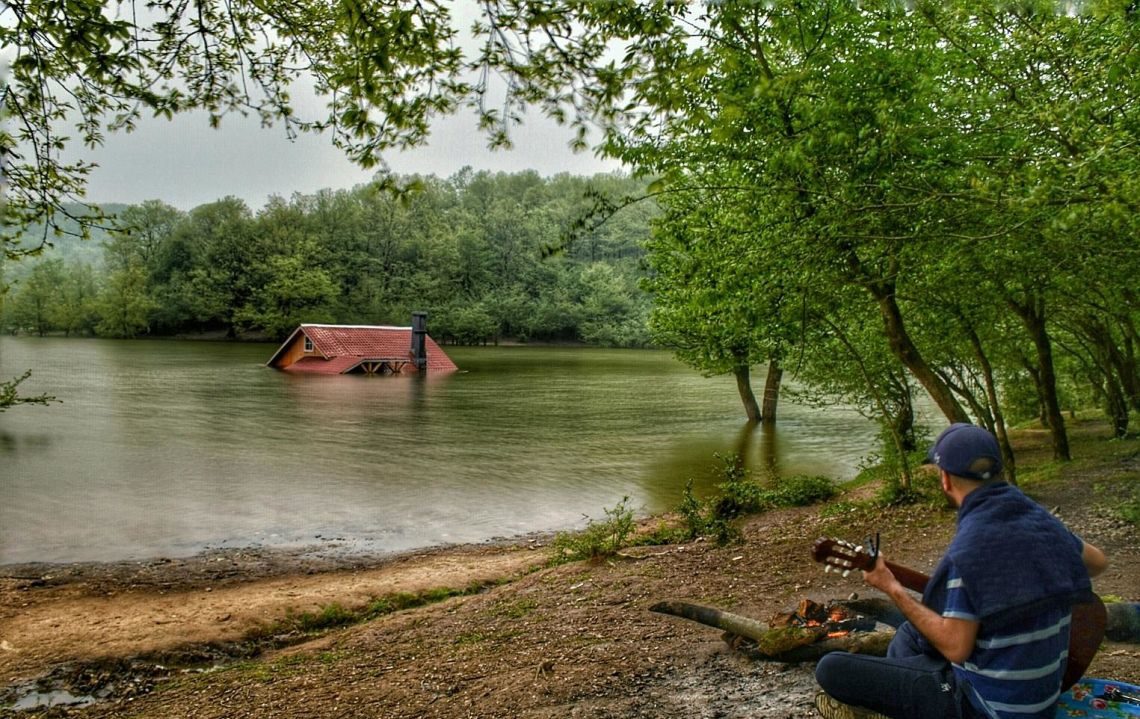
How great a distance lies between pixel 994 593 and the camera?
104 inches

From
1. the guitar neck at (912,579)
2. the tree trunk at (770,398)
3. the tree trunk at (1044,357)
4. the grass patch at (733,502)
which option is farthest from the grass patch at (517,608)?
the tree trunk at (770,398)

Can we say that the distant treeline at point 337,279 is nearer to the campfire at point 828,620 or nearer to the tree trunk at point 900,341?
the tree trunk at point 900,341

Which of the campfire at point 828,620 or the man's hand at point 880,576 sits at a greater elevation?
the man's hand at point 880,576

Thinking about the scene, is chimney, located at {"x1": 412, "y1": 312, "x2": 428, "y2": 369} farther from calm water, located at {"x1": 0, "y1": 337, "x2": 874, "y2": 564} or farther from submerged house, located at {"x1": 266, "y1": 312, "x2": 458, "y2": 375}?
calm water, located at {"x1": 0, "y1": 337, "x2": 874, "y2": 564}

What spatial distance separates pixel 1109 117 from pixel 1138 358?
1403cm

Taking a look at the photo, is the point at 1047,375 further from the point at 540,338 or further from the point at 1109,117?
the point at 540,338

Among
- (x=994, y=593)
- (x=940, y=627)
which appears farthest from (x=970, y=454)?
(x=940, y=627)

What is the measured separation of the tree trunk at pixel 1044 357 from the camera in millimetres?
11344

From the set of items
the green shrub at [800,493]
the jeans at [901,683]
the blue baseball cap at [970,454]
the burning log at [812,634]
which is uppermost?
the blue baseball cap at [970,454]

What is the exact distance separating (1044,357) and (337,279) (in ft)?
312

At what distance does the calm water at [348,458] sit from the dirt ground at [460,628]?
2.25m

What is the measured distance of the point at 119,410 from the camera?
3172 cm

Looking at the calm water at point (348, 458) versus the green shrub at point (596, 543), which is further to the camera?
the calm water at point (348, 458)

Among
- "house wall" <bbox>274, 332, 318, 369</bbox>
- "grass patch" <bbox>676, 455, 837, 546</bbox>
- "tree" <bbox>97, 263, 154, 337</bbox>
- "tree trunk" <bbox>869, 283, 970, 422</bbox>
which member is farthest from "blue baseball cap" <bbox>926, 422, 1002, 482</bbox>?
"tree" <bbox>97, 263, 154, 337</bbox>
